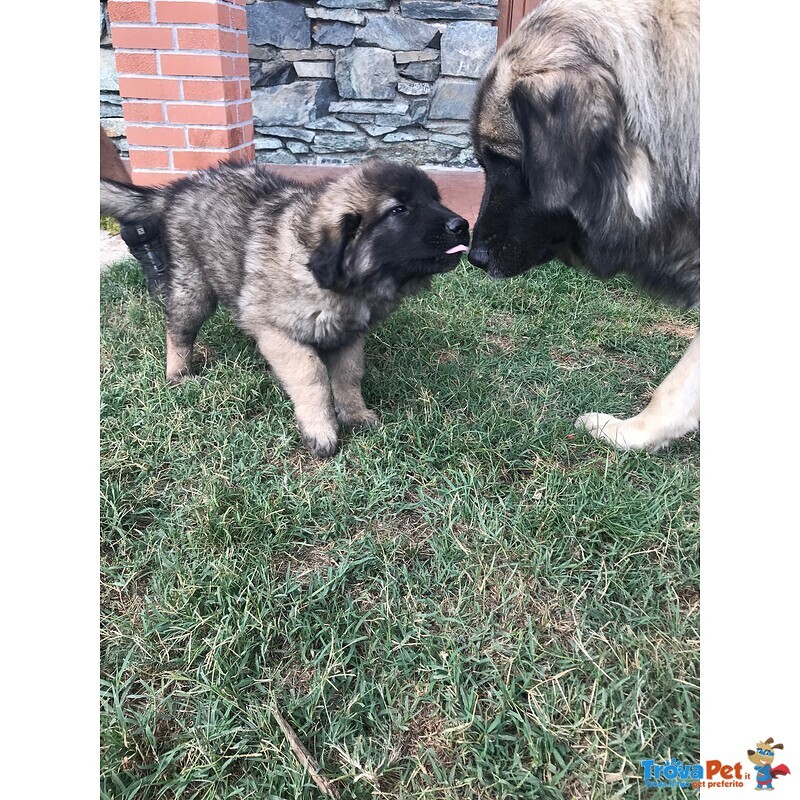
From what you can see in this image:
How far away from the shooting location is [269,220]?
8.82ft

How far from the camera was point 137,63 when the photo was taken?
3.70 metres

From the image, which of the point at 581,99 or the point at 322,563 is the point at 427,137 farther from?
the point at 322,563

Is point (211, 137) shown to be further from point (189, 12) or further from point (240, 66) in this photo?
point (189, 12)

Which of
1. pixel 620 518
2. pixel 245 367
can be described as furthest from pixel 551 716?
pixel 245 367

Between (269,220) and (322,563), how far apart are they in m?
1.57

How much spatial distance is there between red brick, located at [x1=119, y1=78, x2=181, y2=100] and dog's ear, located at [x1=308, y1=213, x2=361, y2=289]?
7.39ft

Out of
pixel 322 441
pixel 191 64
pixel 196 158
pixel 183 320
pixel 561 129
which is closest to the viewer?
pixel 561 129

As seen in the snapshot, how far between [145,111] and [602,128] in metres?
3.24

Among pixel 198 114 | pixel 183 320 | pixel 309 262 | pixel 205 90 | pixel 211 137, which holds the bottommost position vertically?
pixel 183 320

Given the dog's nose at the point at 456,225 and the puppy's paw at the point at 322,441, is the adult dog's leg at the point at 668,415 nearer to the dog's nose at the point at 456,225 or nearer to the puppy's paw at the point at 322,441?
the dog's nose at the point at 456,225
